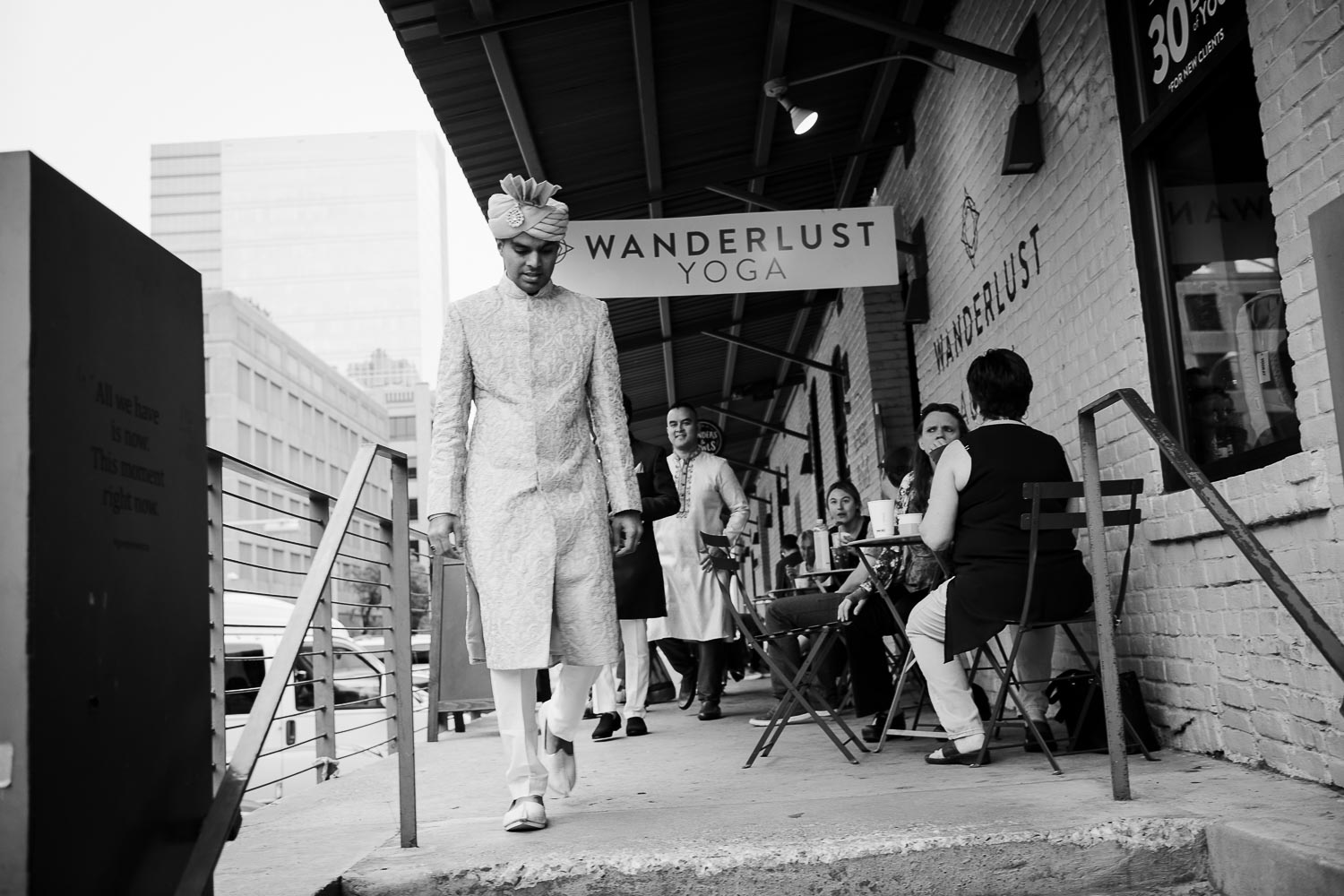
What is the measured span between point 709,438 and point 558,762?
12.9ft

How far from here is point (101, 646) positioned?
191 centimetres

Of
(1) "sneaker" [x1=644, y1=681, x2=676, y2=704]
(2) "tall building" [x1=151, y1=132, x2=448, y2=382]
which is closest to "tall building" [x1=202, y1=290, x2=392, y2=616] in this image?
(2) "tall building" [x1=151, y1=132, x2=448, y2=382]

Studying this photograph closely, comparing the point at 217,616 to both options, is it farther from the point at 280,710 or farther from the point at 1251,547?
the point at 280,710

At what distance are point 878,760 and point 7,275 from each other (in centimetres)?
343

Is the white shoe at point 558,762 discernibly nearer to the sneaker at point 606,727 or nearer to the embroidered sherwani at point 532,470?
the embroidered sherwani at point 532,470

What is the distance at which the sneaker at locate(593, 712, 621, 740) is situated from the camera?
575cm

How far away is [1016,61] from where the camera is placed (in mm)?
5340

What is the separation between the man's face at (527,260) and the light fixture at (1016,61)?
232 centimetres

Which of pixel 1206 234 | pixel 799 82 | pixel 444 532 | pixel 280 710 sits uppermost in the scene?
pixel 799 82

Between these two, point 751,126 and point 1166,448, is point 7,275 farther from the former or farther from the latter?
Result: point 751,126

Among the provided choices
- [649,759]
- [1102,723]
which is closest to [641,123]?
[649,759]

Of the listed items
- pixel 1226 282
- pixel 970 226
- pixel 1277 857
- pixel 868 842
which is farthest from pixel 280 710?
pixel 1277 857

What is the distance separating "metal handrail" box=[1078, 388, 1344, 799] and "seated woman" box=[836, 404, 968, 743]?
1699mm

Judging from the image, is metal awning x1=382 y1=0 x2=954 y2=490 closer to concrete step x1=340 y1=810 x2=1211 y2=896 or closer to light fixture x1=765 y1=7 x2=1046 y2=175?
light fixture x1=765 y1=7 x2=1046 y2=175
